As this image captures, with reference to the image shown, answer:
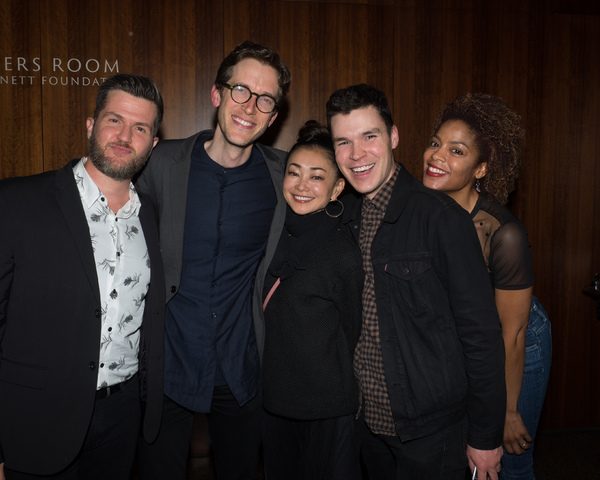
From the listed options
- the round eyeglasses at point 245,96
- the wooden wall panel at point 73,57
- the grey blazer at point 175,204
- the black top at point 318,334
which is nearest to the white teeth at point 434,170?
the black top at point 318,334

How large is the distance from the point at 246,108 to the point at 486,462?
1.75m

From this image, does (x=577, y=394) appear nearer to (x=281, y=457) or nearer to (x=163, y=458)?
(x=281, y=457)

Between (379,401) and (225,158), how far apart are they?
4.19 feet

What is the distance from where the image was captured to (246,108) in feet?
7.03

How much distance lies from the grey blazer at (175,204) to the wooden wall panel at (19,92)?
4.92 feet

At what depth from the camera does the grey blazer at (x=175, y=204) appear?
6.77ft

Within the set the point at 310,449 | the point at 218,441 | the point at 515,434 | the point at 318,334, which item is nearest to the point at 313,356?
the point at 318,334

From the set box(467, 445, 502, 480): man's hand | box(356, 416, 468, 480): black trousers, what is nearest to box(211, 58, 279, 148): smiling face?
box(356, 416, 468, 480): black trousers

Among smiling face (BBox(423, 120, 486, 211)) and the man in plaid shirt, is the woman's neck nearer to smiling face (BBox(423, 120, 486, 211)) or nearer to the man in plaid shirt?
smiling face (BBox(423, 120, 486, 211))

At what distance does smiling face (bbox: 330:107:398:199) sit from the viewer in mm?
1814

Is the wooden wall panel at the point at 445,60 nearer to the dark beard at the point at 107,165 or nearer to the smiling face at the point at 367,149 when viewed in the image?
the smiling face at the point at 367,149

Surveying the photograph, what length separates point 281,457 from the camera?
200 centimetres

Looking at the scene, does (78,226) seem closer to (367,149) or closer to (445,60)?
(367,149)

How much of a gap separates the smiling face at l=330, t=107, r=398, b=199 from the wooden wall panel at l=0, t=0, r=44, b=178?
2.41 m
